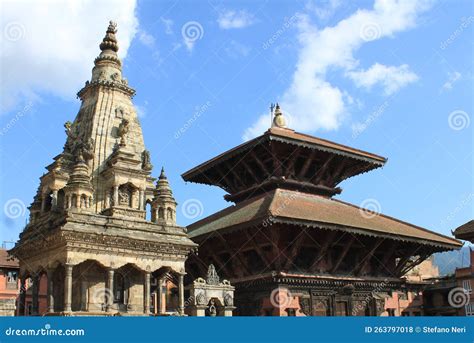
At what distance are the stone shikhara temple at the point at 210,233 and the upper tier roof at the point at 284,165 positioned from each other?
82 mm

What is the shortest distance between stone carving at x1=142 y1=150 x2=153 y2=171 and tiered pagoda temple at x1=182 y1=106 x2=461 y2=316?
4095 mm

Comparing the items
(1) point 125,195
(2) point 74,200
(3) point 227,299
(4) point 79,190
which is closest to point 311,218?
(3) point 227,299

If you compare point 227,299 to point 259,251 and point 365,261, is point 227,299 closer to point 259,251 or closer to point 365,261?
point 259,251

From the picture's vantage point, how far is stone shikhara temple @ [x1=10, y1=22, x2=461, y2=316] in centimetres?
2612

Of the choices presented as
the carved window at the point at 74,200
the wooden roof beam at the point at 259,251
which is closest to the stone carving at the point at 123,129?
the carved window at the point at 74,200

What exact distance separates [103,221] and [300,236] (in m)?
9.09

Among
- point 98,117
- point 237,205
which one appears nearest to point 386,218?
point 237,205

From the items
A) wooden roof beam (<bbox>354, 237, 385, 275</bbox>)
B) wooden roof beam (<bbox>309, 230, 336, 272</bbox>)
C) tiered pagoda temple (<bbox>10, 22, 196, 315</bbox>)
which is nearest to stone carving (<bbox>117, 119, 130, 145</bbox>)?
tiered pagoda temple (<bbox>10, 22, 196, 315</bbox>)

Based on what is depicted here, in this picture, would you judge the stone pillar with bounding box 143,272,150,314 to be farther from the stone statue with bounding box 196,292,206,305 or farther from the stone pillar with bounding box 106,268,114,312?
the stone statue with bounding box 196,292,206,305

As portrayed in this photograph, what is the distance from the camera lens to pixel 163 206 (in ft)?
97.2

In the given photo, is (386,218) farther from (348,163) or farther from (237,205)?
(237,205)

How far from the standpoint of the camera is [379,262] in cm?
3134

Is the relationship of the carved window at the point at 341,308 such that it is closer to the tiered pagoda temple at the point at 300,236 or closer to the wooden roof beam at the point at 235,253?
the tiered pagoda temple at the point at 300,236

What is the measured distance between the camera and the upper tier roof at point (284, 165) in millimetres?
30469
